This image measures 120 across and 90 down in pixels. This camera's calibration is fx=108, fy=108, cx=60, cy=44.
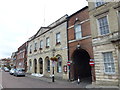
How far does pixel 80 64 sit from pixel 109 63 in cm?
597

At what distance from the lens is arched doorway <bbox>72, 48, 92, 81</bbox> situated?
15734mm

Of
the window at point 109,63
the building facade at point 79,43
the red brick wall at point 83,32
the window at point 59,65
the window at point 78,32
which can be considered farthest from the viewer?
the window at point 59,65

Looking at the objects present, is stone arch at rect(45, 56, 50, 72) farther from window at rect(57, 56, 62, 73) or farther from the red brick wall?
the red brick wall

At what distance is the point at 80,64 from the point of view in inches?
646

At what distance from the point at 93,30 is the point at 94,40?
1185mm

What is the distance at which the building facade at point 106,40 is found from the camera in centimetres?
1027

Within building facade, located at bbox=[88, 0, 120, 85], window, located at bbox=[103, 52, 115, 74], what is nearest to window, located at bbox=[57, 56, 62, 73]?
building facade, located at bbox=[88, 0, 120, 85]

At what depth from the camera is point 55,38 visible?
63.6 feet

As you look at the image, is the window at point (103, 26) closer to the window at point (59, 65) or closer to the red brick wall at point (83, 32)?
the red brick wall at point (83, 32)

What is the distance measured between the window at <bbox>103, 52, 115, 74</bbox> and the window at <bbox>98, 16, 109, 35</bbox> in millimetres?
2334

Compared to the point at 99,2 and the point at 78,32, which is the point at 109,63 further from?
the point at 99,2

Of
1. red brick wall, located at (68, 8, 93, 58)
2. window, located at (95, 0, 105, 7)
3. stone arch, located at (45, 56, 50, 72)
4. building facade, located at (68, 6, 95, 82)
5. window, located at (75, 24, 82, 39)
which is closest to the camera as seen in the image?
window, located at (95, 0, 105, 7)

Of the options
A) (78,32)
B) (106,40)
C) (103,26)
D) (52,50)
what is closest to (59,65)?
(52,50)

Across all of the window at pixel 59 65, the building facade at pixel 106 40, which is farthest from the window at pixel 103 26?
the window at pixel 59 65
